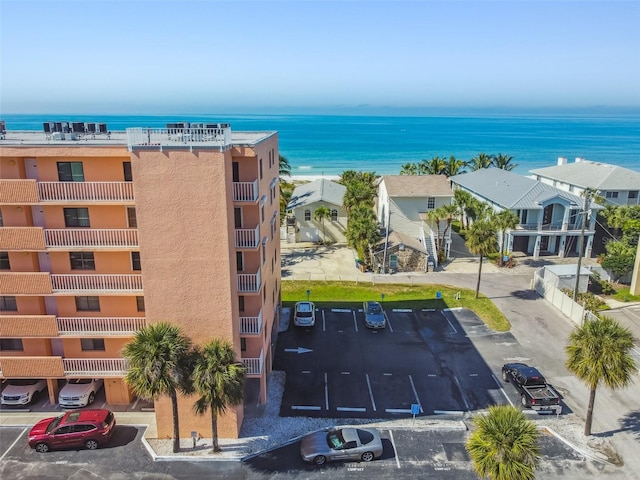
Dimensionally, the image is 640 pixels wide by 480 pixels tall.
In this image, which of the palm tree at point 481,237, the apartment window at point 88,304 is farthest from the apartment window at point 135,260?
the palm tree at point 481,237

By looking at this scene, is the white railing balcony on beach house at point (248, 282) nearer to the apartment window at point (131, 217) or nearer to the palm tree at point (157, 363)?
the palm tree at point (157, 363)

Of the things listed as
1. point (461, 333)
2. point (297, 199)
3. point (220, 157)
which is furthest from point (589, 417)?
point (297, 199)

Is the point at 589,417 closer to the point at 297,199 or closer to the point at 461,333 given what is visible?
the point at 461,333

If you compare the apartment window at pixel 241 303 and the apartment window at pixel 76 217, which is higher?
the apartment window at pixel 76 217

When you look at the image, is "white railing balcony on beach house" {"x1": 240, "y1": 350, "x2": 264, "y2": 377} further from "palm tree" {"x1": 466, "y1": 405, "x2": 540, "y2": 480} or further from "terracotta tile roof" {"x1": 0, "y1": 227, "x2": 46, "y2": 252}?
"terracotta tile roof" {"x1": 0, "y1": 227, "x2": 46, "y2": 252}

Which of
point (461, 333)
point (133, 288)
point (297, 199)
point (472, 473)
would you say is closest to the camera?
point (472, 473)

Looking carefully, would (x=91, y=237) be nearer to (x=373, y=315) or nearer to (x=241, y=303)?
(x=241, y=303)

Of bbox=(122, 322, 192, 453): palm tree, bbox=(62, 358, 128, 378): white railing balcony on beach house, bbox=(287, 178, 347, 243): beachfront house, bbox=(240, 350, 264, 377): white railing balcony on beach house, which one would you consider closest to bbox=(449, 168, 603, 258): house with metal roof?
bbox=(287, 178, 347, 243): beachfront house
